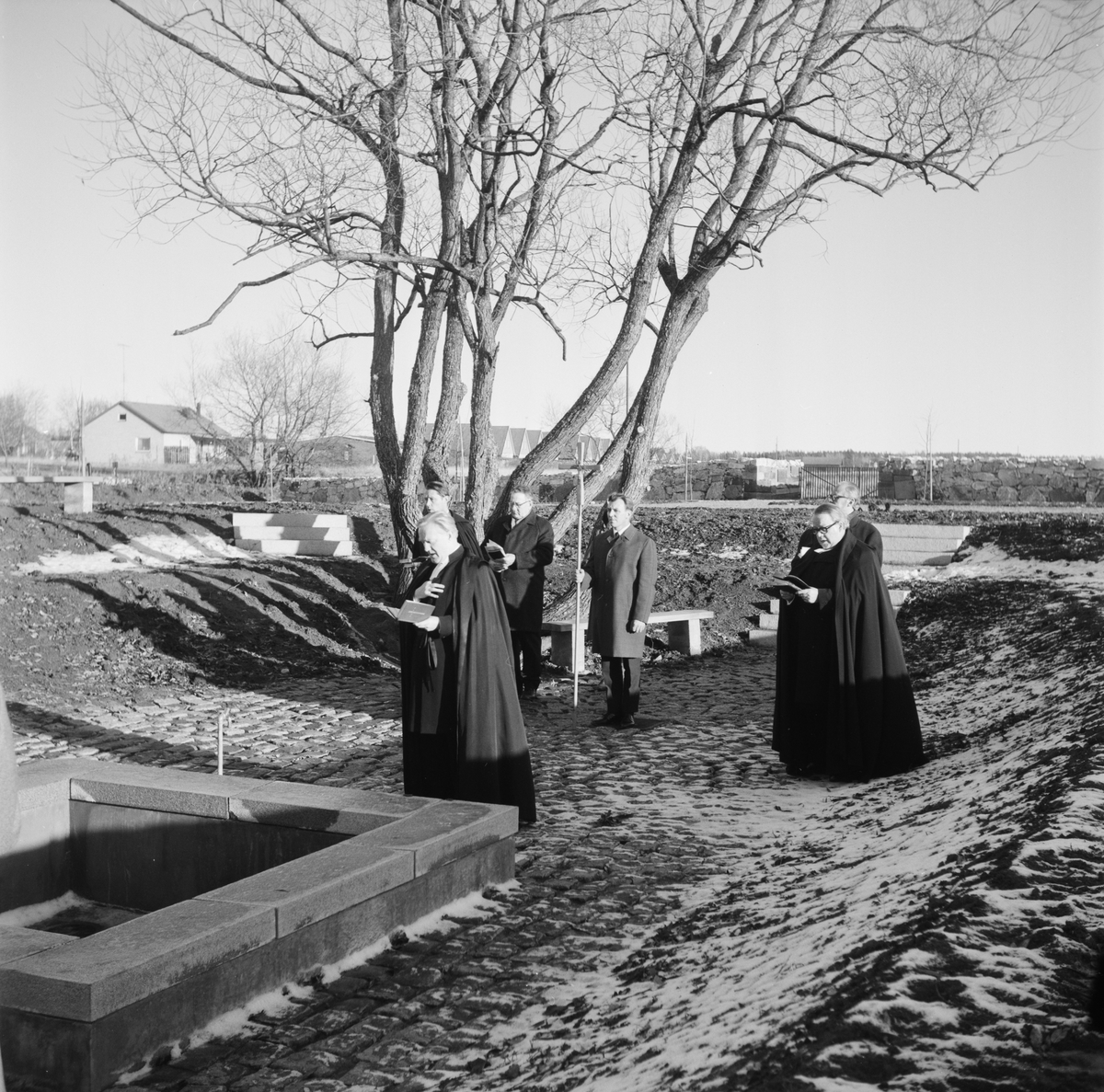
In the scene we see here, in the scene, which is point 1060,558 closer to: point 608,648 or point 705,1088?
point 608,648

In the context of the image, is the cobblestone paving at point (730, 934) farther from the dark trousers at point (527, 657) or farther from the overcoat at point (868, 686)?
the dark trousers at point (527, 657)

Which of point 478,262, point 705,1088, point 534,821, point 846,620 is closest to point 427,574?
point 534,821

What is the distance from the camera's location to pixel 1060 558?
1691 centimetres

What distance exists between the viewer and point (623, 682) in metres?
10.1

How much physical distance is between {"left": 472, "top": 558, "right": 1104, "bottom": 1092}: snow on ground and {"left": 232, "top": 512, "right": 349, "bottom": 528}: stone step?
13857 millimetres

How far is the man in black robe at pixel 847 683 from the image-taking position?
26.6 ft

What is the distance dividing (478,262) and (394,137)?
155 cm

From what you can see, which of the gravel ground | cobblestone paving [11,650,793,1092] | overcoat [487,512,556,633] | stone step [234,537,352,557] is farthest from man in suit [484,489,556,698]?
stone step [234,537,352,557]

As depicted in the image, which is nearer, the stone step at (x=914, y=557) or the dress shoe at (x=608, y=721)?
the dress shoe at (x=608, y=721)

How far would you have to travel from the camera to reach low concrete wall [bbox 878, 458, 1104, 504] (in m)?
34.0

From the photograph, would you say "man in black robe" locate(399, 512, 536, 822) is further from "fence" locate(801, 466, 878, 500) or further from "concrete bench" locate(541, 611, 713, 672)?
"fence" locate(801, 466, 878, 500)

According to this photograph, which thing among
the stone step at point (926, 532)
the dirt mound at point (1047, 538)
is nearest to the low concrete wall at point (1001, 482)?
the dirt mound at point (1047, 538)

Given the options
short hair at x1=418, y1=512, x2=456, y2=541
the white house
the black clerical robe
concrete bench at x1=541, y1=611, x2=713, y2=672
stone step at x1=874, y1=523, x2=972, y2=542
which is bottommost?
concrete bench at x1=541, y1=611, x2=713, y2=672

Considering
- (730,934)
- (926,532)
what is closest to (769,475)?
(926,532)
